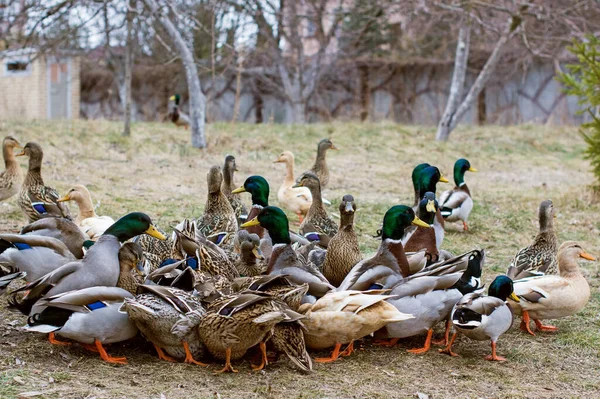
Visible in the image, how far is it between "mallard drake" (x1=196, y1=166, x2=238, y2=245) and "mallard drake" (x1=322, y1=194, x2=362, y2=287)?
1.39 m

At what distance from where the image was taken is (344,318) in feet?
14.3

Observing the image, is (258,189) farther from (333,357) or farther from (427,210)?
(333,357)

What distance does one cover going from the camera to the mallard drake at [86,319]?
13.7 feet

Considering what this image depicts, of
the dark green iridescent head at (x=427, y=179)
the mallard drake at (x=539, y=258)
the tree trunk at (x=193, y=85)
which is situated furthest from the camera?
the tree trunk at (x=193, y=85)

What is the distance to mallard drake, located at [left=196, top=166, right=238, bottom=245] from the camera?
6.64 metres

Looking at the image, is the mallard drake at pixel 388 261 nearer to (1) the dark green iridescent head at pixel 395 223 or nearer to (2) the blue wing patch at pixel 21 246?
(1) the dark green iridescent head at pixel 395 223

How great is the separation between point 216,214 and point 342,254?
1707 millimetres

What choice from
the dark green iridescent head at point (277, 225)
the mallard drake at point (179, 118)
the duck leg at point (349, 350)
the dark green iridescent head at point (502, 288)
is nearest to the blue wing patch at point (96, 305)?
the dark green iridescent head at point (277, 225)

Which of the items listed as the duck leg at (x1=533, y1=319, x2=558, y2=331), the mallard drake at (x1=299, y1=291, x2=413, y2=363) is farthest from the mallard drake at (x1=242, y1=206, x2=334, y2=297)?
the duck leg at (x1=533, y1=319, x2=558, y2=331)

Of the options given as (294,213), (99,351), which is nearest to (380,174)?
(294,213)

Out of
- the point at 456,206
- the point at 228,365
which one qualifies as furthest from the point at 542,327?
the point at 456,206

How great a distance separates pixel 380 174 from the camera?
12.8 metres

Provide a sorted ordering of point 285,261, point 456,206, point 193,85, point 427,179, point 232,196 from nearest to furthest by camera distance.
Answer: point 285,261, point 427,179, point 232,196, point 456,206, point 193,85

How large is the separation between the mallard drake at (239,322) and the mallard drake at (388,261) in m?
0.78
